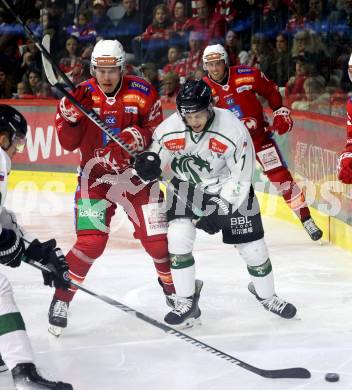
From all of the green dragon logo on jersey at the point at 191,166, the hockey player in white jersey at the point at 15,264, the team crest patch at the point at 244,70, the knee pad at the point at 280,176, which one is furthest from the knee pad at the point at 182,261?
the team crest patch at the point at 244,70

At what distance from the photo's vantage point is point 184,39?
28.0ft

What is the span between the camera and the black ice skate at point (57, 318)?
14.2ft

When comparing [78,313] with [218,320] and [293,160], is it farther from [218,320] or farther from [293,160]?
[293,160]

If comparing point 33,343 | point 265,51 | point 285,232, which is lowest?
point 285,232

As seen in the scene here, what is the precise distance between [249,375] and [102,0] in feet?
19.2

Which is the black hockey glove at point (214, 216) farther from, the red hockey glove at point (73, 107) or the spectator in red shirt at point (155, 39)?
the spectator in red shirt at point (155, 39)

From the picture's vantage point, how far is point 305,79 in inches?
283

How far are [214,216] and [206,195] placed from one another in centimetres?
16

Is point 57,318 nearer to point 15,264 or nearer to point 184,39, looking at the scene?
point 15,264

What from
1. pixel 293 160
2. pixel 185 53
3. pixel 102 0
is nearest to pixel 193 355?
pixel 293 160

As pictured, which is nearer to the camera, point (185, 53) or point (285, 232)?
point (285, 232)

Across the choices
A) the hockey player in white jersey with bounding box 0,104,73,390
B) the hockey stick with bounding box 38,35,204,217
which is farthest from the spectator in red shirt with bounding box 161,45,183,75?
the hockey player in white jersey with bounding box 0,104,73,390

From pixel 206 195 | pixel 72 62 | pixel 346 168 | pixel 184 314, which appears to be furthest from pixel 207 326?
pixel 72 62

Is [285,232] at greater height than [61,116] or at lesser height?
lesser
